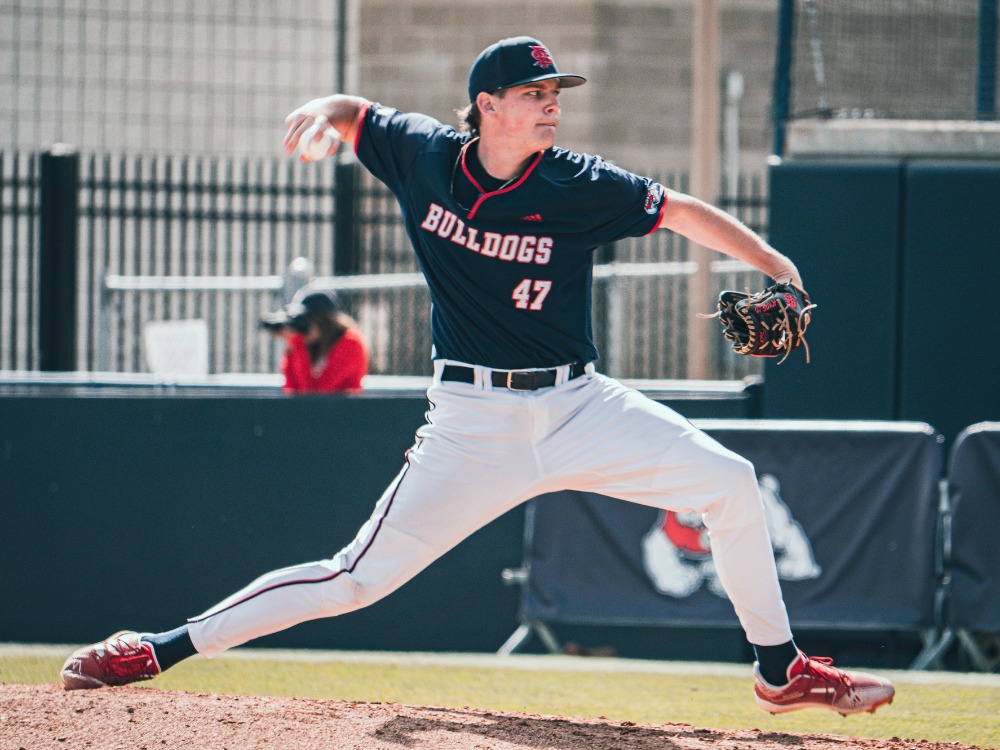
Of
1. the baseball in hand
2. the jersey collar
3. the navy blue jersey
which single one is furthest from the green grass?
the baseball in hand

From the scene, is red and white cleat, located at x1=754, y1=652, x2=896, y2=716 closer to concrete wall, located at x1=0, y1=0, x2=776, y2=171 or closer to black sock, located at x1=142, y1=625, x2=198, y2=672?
black sock, located at x1=142, y1=625, x2=198, y2=672

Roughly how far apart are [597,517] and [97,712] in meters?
3.25

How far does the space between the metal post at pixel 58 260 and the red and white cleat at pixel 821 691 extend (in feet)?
22.7

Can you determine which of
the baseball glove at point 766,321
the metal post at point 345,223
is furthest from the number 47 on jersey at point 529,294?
the metal post at point 345,223

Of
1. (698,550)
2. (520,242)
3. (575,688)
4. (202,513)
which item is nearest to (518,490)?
(520,242)

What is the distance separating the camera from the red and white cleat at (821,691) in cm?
428

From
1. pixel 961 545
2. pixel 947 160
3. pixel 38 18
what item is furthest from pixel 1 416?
pixel 38 18

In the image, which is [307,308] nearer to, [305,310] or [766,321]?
[305,310]

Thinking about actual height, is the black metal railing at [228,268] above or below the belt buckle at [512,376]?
above

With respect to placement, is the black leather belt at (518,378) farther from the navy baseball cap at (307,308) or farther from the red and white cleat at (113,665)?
the navy baseball cap at (307,308)

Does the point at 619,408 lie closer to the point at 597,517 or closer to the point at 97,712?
the point at 97,712

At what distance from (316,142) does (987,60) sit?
5.77 m

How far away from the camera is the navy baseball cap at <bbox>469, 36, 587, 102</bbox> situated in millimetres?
4379

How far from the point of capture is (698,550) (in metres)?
6.86
